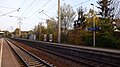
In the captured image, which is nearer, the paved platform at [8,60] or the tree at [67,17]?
the paved platform at [8,60]

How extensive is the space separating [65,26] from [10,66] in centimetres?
6060

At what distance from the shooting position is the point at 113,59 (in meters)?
17.1

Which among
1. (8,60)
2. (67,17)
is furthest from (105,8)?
(8,60)

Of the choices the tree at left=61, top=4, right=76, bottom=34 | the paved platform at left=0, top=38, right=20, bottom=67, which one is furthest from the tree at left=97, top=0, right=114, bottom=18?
the paved platform at left=0, top=38, right=20, bottom=67

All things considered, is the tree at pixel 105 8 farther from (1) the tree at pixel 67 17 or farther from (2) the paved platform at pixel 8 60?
(2) the paved platform at pixel 8 60

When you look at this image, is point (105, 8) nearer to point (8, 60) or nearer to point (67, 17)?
point (67, 17)

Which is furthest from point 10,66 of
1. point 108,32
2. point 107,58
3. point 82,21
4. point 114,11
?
point 82,21

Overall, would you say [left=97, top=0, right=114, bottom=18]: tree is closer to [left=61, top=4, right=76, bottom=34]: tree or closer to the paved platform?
[left=61, top=4, right=76, bottom=34]: tree

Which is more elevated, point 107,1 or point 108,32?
point 107,1

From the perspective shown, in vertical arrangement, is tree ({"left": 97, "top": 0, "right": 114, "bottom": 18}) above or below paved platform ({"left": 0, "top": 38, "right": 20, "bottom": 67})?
above

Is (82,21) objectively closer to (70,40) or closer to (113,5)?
(113,5)

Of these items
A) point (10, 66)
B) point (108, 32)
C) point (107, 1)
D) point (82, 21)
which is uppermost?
point (107, 1)

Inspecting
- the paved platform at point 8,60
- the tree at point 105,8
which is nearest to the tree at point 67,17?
the tree at point 105,8

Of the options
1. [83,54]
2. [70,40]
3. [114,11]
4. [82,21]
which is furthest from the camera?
[82,21]
